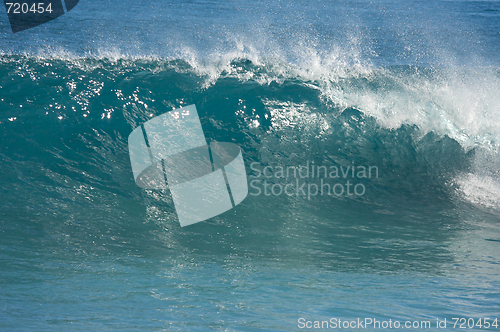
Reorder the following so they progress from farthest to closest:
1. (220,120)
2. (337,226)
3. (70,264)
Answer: (220,120) < (337,226) < (70,264)

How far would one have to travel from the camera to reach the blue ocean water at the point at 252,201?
9.55 ft

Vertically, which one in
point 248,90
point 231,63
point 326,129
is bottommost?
point 326,129

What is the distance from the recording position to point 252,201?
215 inches

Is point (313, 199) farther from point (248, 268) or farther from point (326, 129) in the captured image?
point (248, 268)

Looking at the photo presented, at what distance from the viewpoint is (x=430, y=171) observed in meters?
6.59

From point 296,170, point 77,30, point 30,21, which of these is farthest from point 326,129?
point 30,21

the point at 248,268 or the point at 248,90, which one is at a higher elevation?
the point at 248,90

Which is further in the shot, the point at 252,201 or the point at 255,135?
the point at 255,135

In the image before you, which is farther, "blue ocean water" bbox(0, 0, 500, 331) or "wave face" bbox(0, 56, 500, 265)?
"wave face" bbox(0, 56, 500, 265)

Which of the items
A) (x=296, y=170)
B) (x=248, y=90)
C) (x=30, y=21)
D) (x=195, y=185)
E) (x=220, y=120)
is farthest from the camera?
(x=30, y=21)

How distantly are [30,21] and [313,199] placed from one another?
40.4 ft

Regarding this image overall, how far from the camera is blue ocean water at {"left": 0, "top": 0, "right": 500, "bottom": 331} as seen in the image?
291 cm

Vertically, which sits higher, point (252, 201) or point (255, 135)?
point (255, 135)

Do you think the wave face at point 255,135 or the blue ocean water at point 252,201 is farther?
the wave face at point 255,135
